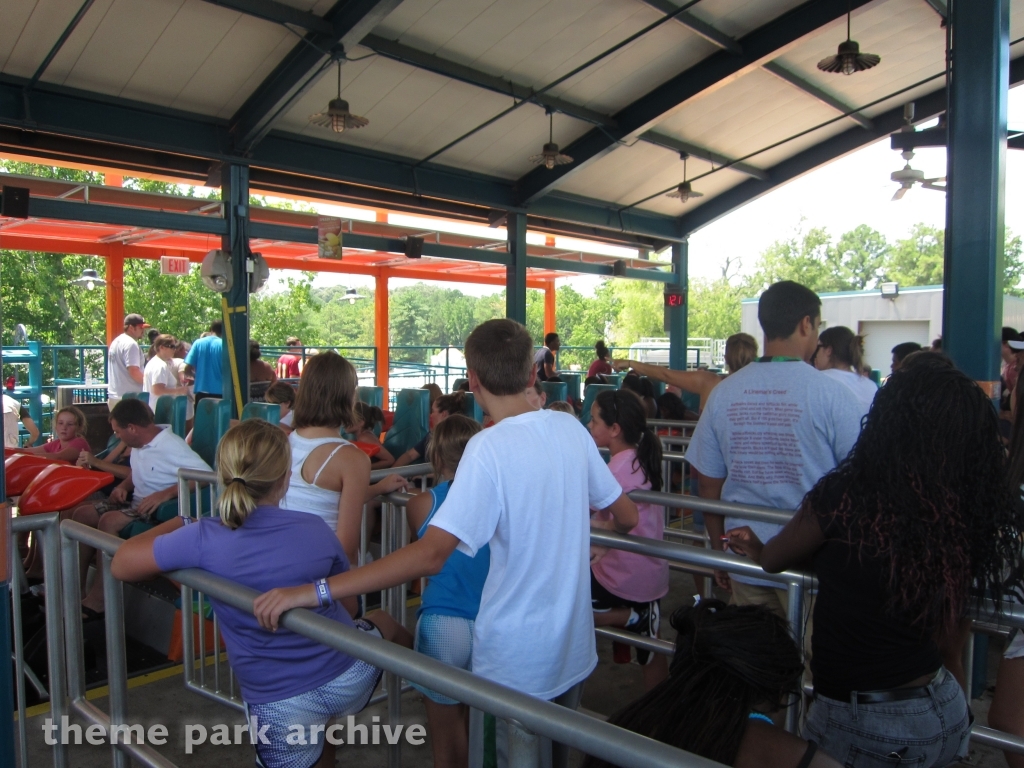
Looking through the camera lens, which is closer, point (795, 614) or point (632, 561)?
point (795, 614)

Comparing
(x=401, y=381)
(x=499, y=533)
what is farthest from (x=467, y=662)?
(x=401, y=381)

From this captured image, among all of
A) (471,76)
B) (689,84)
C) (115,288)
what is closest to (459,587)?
(471,76)

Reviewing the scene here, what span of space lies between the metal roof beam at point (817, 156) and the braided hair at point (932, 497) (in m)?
9.55

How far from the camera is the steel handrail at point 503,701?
90 centimetres

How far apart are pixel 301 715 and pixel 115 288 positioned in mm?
11885

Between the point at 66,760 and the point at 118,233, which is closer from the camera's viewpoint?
the point at 66,760

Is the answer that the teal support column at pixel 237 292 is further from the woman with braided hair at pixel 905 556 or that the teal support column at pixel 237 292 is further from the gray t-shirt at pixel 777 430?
the woman with braided hair at pixel 905 556

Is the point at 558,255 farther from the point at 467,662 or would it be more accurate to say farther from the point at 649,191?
the point at 467,662

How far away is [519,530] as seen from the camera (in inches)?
62.8

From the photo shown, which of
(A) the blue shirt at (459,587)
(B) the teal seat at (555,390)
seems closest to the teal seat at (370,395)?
(B) the teal seat at (555,390)

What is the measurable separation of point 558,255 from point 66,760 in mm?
11891

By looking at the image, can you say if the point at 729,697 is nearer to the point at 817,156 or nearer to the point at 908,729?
the point at 908,729

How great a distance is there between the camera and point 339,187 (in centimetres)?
837

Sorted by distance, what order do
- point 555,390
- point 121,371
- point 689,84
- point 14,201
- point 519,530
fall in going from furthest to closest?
point 689,84
point 121,371
point 555,390
point 14,201
point 519,530
